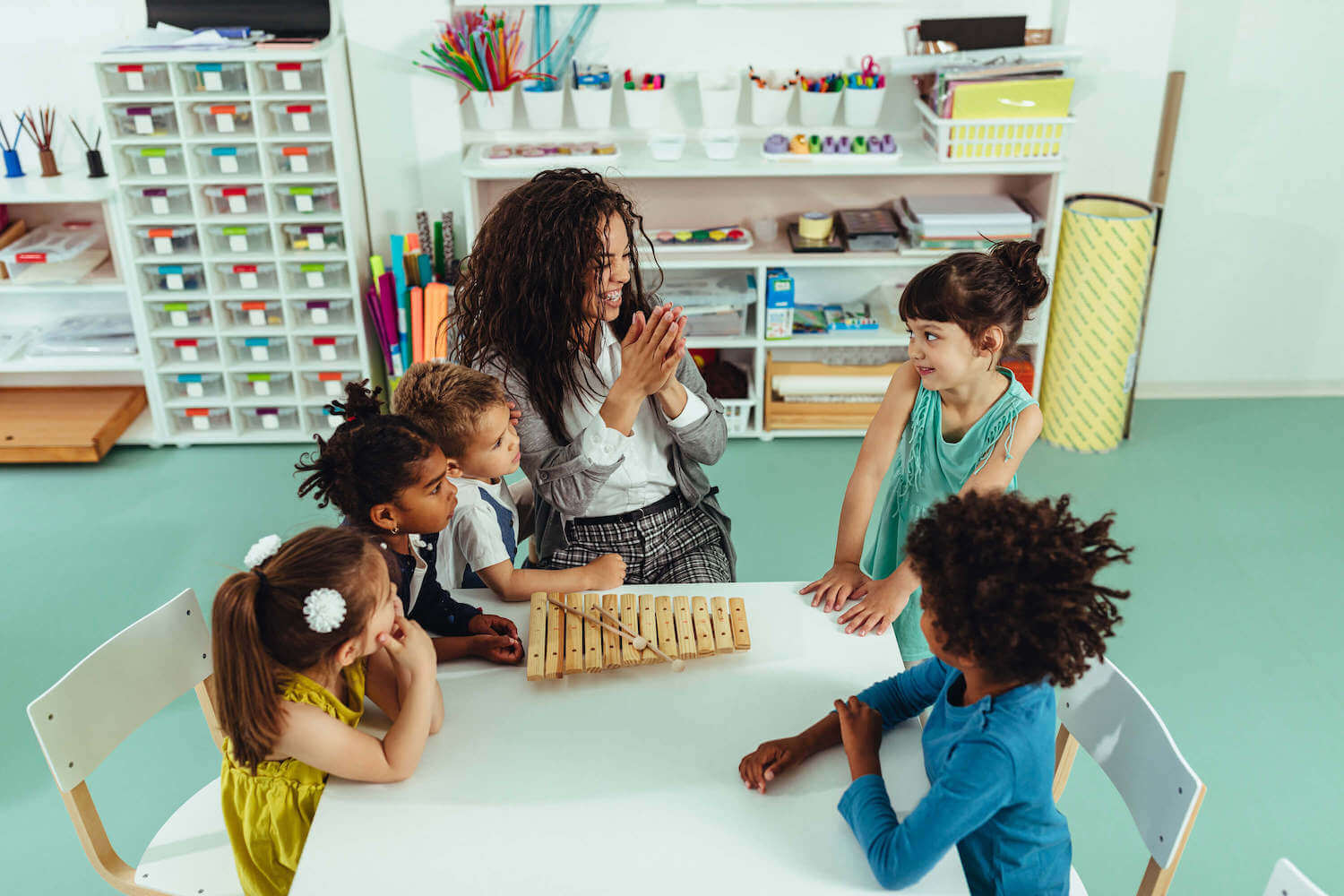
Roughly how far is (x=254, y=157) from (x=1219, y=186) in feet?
10.3

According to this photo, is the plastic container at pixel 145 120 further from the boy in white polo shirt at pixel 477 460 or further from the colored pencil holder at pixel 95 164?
the boy in white polo shirt at pixel 477 460

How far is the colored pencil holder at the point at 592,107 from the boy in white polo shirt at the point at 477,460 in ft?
5.97

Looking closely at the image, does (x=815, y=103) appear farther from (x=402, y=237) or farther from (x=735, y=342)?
(x=402, y=237)

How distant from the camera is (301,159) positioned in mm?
3340

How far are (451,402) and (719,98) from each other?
6.55ft

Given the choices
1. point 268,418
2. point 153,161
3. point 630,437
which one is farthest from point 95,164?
point 630,437

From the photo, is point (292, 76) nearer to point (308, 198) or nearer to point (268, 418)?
point (308, 198)

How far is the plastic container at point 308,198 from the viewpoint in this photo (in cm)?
340

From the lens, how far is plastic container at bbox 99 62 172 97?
3201mm

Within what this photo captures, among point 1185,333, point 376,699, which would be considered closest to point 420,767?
point 376,699

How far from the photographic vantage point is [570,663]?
1575mm

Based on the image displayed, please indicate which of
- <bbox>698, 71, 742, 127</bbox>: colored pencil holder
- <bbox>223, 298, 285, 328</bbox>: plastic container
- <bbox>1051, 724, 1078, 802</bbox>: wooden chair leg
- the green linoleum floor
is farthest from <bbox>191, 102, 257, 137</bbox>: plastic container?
<bbox>1051, 724, 1078, 802</bbox>: wooden chair leg

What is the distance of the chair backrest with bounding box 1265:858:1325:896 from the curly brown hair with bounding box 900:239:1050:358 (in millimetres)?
889

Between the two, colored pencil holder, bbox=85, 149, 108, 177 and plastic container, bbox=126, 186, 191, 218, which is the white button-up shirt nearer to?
plastic container, bbox=126, 186, 191, 218
